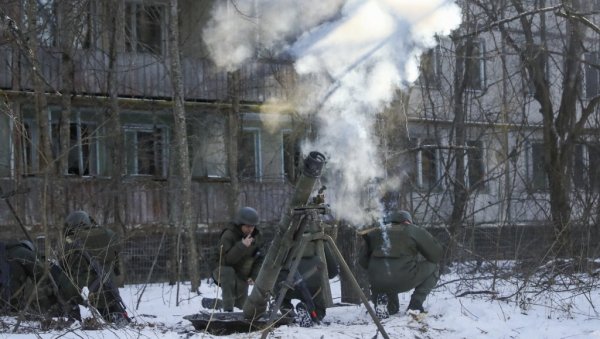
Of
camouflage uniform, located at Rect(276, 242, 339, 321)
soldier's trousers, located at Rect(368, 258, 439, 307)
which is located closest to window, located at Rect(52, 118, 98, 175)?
camouflage uniform, located at Rect(276, 242, 339, 321)

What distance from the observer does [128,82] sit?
19844mm

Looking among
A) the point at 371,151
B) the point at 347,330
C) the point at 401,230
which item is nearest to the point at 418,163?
the point at 371,151

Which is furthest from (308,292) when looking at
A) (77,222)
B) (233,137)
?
(233,137)

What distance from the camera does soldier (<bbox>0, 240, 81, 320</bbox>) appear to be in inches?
392

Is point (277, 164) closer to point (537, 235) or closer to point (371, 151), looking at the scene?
point (537, 235)

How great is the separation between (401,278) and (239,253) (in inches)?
79.6

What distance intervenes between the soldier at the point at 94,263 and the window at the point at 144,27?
29.9 ft

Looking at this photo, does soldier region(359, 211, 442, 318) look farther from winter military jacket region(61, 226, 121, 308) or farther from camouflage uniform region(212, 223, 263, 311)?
winter military jacket region(61, 226, 121, 308)

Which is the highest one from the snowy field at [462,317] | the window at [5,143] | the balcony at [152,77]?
the balcony at [152,77]

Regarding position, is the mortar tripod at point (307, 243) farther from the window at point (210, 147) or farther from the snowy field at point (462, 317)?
the window at point (210, 147)

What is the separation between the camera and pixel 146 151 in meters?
20.9

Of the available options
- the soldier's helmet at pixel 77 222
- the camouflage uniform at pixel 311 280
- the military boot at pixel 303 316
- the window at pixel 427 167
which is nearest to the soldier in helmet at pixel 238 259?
the camouflage uniform at pixel 311 280

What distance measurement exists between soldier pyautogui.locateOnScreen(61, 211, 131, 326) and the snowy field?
321 millimetres

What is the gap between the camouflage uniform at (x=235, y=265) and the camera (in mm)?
10734
